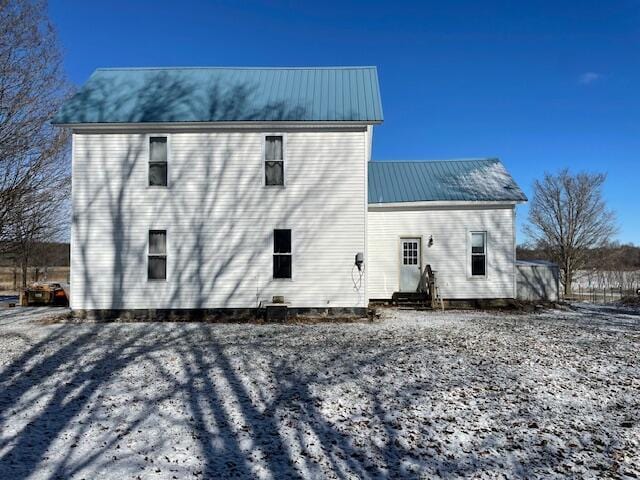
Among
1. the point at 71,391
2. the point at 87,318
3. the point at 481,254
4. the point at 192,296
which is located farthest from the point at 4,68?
the point at 481,254

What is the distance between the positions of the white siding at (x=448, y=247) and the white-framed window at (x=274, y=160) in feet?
15.1

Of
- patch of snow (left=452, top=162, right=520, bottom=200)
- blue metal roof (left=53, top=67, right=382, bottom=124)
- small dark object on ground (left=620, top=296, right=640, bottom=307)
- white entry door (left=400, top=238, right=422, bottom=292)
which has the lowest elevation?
small dark object on ground (left=620, top=296, right=640, bottom=307)

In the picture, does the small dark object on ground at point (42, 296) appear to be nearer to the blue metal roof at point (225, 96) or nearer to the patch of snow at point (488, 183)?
the blue metal roof at point (225, 96)

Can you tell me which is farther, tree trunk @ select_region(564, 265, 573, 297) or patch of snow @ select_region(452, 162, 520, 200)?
tree trunk @ select_region(564, 265, 573, 297)

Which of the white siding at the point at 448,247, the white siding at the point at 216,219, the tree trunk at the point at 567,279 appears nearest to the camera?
the white siding at the point at 216,219

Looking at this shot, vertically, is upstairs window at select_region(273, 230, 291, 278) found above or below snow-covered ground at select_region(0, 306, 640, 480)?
above

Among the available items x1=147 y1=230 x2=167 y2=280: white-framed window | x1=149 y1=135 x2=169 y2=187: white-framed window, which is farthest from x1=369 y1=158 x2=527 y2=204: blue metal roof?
x1=147 y1=230 x2=167 y2=280: white-framed window

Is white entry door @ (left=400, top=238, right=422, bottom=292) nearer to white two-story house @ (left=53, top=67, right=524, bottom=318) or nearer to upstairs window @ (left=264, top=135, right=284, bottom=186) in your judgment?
white two-story house @ (left=53, top=67, right=524, bottom=318)

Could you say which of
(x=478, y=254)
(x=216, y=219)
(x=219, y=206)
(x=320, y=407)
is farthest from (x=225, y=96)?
(x=320, y=407)

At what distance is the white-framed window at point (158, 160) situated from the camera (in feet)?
45.2

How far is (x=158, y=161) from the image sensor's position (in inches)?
542

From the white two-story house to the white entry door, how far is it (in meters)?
3.69

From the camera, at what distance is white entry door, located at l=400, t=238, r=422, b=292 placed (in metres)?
17.0

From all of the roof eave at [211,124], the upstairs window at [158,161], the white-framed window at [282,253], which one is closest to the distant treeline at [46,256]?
the roof eave at [211,124]
